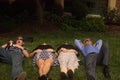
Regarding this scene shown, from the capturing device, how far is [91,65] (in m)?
9.23

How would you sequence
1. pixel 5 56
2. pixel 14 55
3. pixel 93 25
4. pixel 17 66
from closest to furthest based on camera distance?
1. pixel 17 66
2. pixel 14 55
3. pixel 5 56
4. pixel 93 25

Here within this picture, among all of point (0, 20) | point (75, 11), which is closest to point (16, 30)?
point (0, 20)

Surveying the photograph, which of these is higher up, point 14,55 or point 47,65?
point 14,55

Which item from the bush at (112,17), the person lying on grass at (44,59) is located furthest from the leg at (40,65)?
the bush at (112,17)

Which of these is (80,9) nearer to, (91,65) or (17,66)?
(91,65)

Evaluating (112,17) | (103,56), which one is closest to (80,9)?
(112,17)

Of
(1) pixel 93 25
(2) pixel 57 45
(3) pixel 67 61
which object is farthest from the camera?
(1) pixel 93 25

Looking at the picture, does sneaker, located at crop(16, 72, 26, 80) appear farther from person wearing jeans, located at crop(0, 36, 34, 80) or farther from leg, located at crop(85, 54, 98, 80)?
leg, located at crop(85, 54, 98, 80)

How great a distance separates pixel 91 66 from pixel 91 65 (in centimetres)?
5

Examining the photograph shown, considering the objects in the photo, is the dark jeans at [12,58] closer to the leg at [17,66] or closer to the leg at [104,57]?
the leg at [17,66]

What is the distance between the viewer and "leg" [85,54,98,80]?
8.79m

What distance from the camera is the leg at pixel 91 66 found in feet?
28.8

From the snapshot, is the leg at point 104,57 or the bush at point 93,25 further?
the bush at point 93,25

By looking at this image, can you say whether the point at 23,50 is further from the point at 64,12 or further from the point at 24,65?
the point at 64,12
